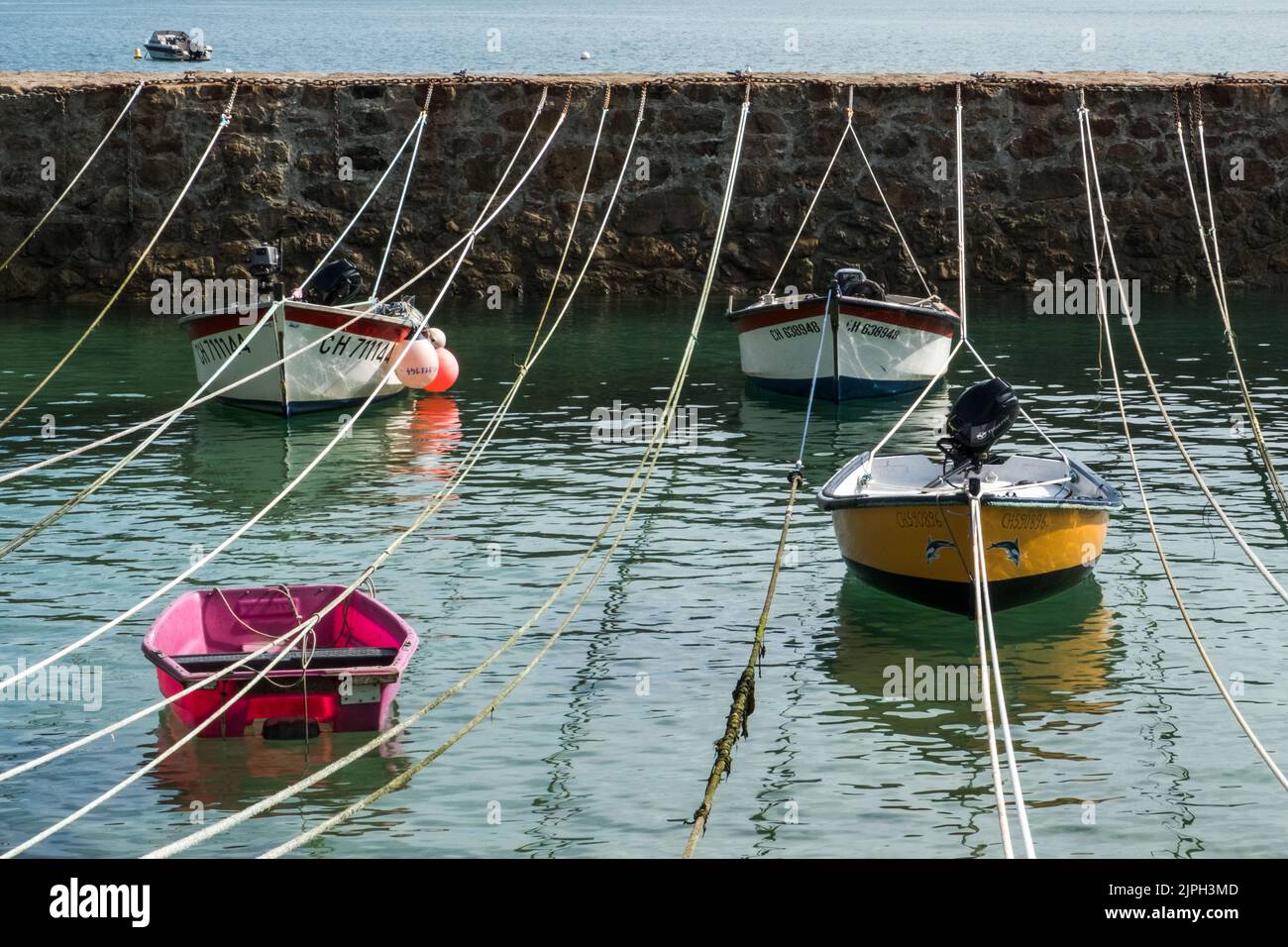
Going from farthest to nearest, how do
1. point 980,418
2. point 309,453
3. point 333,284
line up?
point 333,284 → point 309,453 → point 980,418

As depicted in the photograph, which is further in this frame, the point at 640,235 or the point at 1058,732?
the point at 640,235

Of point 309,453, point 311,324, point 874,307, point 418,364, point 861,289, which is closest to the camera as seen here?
point 309,453

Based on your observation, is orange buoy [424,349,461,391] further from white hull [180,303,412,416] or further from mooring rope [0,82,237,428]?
mooring rope [0,82,237,428]

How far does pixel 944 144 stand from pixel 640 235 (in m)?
4.15

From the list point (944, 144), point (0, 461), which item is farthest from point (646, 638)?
point (944, 144)

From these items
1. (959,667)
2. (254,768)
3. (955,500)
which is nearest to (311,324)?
(955,500)

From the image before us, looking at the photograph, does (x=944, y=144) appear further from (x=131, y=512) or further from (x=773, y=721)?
(x=773, y=721)

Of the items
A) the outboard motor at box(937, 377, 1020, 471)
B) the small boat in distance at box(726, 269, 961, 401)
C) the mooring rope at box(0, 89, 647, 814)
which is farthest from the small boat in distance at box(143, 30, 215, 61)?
the outboard motor at box(937, 377, 1020, 471)

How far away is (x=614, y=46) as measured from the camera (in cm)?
7725

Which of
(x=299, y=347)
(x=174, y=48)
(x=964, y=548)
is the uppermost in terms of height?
(x=174, y=48)

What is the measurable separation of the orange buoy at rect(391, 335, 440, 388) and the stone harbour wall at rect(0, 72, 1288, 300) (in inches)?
233

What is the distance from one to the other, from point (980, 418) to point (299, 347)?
8.26m

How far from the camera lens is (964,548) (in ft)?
37.6

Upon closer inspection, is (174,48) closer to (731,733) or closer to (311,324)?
(311,324)
